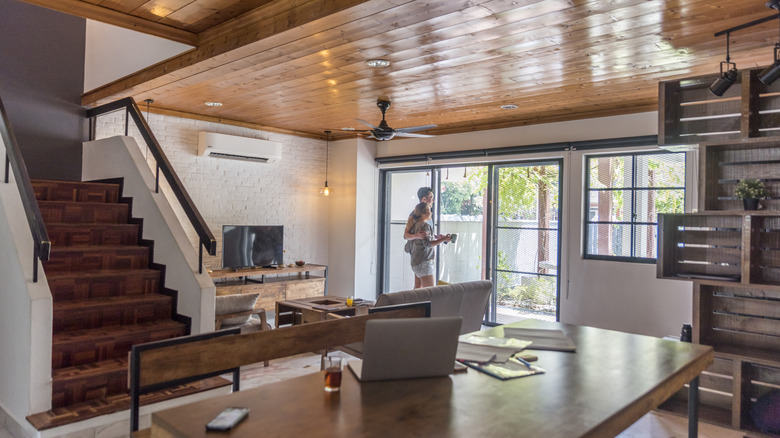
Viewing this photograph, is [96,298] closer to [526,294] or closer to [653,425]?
[653,425]

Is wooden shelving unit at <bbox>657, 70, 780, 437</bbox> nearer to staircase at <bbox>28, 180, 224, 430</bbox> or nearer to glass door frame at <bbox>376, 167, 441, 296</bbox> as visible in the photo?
staircase at <bbox>28, 180, 224, 430</bbox>

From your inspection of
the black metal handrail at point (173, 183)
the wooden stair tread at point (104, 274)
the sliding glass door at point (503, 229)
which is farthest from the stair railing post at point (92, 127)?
the sliding glass door at point (503, 229)

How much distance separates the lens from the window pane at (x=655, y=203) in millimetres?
5457

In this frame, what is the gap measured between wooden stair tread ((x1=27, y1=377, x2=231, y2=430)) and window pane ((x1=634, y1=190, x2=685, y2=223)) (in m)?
4.51

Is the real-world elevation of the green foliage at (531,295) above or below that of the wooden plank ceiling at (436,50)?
below

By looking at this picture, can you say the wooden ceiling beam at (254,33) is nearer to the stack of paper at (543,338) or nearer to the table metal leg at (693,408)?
the stack of paper at (543,338)

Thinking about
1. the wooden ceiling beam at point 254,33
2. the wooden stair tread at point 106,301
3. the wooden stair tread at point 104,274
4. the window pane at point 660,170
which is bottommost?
the wooden stair tread at point 106,301

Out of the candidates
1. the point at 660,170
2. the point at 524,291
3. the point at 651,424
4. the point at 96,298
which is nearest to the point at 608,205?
the point at 660,170

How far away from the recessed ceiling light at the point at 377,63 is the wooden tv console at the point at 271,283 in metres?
3.36

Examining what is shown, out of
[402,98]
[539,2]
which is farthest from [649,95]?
[539,2]

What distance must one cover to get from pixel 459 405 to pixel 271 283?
5.46 meters

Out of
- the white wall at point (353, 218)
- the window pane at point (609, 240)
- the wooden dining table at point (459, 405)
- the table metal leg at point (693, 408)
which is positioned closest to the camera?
the wooden dining table at point (459, 405)

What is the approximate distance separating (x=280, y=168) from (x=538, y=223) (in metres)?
3.58

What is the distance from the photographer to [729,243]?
3.62m
